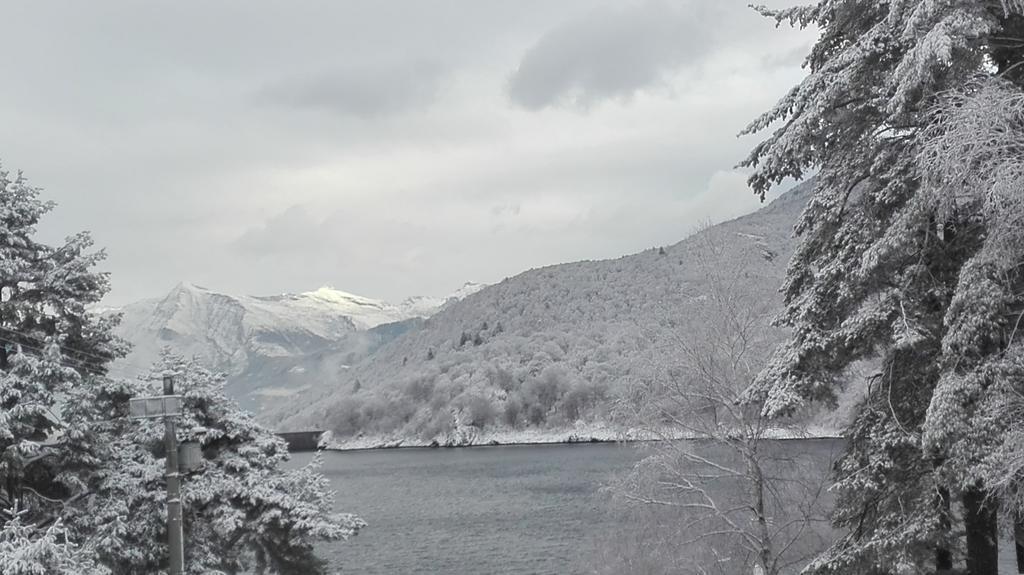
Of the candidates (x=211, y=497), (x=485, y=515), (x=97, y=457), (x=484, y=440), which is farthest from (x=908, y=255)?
(x=484, y=440)

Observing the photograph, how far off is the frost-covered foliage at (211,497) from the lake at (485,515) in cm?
729

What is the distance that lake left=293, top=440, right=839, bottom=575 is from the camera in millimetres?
41406

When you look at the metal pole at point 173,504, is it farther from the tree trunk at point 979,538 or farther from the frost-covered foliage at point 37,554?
the tree trunk at point 979,538

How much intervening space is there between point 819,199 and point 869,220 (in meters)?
1.10

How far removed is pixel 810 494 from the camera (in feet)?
64.5

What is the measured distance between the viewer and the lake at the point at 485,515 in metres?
41.4

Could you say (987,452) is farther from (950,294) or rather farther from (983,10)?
(983,10)

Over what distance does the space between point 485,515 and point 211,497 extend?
39.6 m

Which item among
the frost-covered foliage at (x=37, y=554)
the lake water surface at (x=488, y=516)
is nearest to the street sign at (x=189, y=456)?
the frost-covered foliage at (x=37, y=554)

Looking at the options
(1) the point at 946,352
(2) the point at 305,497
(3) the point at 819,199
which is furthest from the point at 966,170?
(2) the point at 305,497

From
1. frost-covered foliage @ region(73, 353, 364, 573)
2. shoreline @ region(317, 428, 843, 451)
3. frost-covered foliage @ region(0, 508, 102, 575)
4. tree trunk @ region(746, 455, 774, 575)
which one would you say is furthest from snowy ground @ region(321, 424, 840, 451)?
frost-covered foliage @ region(0, 508, 102, 575)

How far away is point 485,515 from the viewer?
190ft

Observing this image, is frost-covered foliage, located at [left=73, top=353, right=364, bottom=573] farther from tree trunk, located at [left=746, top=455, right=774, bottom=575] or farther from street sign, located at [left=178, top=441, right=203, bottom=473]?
tree trunk, located at [left=746, top=455, right=774, bottom=575]

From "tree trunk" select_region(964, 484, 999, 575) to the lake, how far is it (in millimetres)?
7873
